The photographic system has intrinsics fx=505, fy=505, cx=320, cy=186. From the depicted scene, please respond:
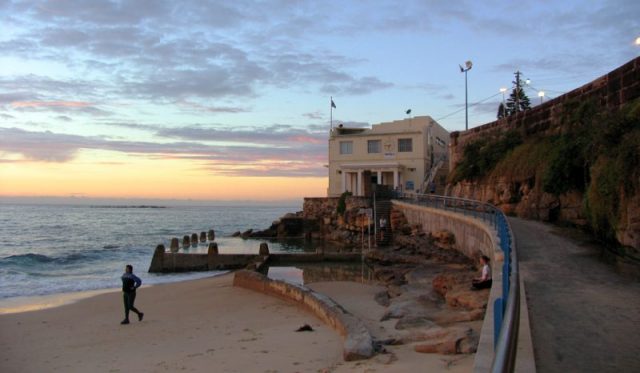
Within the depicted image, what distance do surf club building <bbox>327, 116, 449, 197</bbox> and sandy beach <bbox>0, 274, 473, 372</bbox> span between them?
102 feet

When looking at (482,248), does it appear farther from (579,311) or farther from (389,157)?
(389,157)

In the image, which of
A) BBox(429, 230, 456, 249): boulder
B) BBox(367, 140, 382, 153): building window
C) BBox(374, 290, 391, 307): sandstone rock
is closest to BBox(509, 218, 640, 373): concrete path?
BBox(374, 290, 391, 307): sandstone rock

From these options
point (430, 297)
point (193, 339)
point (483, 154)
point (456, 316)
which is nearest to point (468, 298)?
point (456, 316)

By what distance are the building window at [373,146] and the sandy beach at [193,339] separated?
3276 cm

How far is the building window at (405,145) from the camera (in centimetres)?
5003

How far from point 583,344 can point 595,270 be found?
17.7 feet

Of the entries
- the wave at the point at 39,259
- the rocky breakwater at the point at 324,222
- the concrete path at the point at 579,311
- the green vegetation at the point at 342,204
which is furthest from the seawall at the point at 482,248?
the wave at the point at 39,259

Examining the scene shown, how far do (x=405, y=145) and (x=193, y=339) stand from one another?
133 feet

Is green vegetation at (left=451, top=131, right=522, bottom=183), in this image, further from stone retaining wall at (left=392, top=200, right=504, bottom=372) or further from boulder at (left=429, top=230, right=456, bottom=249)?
boulder at (left=429, top=230, right=456, bottom=249)

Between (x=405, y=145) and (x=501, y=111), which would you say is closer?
(x=405, y=145)

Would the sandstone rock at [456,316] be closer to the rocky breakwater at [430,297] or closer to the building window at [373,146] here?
the rocky breakwater at [430,297]

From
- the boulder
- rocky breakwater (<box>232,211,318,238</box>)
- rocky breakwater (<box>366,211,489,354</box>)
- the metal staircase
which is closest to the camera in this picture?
rocky breakwater (<box>366,211,489,354</box>)

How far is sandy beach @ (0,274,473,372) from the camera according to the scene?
948 centimetres

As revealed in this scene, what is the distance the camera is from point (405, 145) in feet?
165
